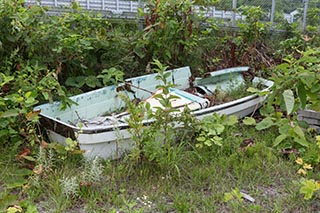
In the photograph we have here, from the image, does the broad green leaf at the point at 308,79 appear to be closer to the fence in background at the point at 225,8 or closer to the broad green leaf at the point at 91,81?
the broad green leaf at the point at 91,81

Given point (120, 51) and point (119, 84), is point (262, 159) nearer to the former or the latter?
point (119, 84)

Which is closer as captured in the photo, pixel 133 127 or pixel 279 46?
pixel 133 127

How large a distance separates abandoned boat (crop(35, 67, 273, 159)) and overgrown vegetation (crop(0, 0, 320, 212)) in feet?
0.33

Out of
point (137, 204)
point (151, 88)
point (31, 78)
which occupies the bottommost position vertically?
point (137, 204)

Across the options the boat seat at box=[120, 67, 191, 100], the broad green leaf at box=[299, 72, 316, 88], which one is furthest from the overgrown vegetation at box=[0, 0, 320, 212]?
the boat seat at box=[120, 67, 191, 100]

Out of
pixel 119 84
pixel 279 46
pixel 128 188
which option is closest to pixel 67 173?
pixel 128 188

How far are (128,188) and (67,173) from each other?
42 centimetres

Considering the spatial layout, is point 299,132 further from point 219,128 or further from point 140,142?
point 140,142

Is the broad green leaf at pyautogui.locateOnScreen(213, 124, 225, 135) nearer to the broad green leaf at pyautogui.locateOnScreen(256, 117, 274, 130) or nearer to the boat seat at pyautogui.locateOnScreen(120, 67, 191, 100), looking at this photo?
the broad green leaf at pyautogui.locateOnScreen(256, 117, 274, 130)

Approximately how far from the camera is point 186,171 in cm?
239

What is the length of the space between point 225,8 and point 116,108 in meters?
3.20

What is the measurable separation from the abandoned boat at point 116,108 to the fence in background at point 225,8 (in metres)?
0.91

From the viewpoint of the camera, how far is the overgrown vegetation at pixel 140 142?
207 centimetres

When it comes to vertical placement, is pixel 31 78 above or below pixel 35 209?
above
